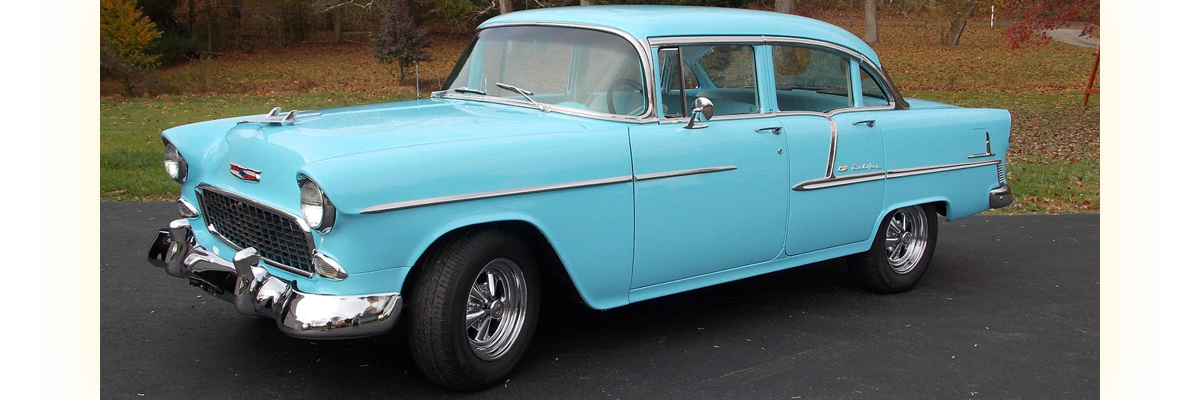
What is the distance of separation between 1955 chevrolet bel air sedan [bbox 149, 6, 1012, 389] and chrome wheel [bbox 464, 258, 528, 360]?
10 millimetres

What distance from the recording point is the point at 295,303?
3.69m

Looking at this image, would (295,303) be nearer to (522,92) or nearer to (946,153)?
(522,92)

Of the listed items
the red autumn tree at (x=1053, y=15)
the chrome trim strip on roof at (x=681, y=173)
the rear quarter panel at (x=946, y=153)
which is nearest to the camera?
the chrome trim strip on roof at (x=681, y=173)

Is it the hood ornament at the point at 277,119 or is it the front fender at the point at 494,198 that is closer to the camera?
the front fender at the point at 494,198

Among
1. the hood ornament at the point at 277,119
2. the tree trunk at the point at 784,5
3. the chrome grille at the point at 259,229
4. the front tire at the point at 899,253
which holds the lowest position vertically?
the front tire at the point at 899,253

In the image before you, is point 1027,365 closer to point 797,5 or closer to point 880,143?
point 880,143

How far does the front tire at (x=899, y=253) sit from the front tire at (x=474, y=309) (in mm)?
2451

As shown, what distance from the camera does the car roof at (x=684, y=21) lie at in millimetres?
4871

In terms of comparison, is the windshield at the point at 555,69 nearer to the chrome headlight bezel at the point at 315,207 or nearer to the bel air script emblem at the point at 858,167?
the bel air script emblem at the point at 858,167

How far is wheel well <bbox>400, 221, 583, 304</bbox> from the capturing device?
12.9ft

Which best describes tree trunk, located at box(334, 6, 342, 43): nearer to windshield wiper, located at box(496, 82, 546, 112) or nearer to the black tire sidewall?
windshield wiper, located at box(496, 82, 546, 112)

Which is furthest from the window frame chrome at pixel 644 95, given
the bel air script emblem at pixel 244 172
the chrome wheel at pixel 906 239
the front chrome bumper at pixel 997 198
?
the front chrome bumper at pixel 997 198

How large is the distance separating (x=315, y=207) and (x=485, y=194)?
2.22 ft

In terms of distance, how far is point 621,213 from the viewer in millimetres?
4379
